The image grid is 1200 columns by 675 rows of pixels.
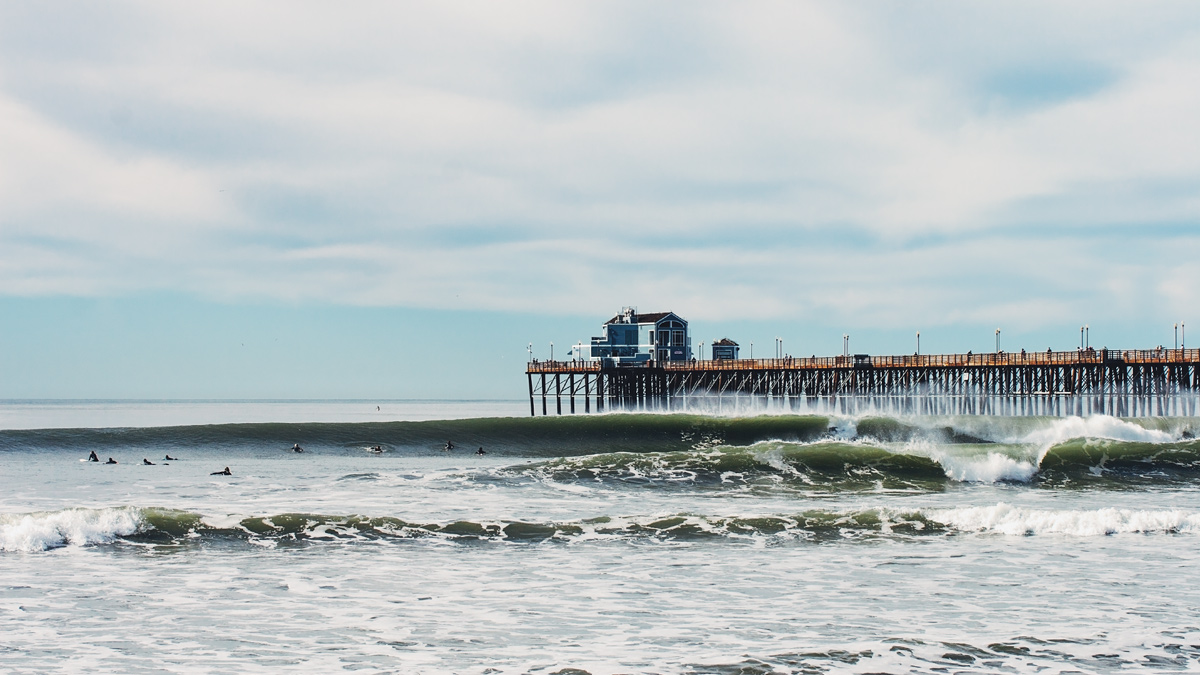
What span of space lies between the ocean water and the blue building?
4571 cm

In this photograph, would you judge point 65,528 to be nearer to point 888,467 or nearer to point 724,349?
point 888,467

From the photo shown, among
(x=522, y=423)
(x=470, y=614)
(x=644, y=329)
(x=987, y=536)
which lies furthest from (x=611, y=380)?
(x=470, y=614)

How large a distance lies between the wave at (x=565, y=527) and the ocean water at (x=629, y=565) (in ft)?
0.26

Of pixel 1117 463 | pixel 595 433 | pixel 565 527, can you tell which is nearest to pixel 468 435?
pixel 595 433

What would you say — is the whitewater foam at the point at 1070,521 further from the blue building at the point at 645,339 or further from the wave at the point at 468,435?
the blue building at the point at 645,339

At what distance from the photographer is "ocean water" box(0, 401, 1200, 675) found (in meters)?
10.2

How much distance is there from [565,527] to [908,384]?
48.9 m

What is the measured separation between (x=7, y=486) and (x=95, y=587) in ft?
52.6

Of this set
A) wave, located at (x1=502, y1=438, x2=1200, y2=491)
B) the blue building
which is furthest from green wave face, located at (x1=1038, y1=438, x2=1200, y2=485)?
the blue building

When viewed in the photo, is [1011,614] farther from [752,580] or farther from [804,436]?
[804,436]

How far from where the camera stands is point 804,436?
4797 centimetres

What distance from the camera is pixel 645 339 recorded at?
77.2 metres

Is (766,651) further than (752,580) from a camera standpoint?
No

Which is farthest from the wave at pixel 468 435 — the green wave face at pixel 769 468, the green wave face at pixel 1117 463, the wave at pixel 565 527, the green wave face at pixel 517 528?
the wave at pixel 565 527
